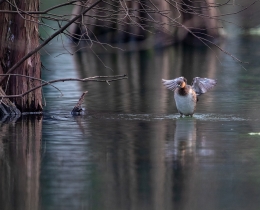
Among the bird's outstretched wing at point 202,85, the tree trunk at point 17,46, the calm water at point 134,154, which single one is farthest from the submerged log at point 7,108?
the bird's outstretched wing at point 202,85

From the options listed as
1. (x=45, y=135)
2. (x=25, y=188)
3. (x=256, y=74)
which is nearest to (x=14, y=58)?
(x=45, y=135)

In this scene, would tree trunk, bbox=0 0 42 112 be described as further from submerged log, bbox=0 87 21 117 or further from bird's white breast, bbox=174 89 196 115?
bird's white breast, bbox=174 89 196 115

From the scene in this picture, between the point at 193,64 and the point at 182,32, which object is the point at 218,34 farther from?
the point at 193,64

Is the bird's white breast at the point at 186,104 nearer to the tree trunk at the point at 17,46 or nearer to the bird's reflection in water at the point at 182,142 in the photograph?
the bird's reflection in water at the point at 182,142

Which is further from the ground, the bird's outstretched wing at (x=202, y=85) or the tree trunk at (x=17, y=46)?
the tree trunk at (x=17, y=46)

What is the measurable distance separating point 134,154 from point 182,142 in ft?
2.93

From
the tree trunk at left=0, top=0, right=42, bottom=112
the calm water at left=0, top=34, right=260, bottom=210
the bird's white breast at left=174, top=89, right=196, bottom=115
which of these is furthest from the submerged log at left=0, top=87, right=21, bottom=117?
the bird's white breast at left=174, top=89, right=196, bottom=115

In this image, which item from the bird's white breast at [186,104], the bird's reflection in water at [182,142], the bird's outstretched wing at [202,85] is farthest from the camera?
the bird's outstretched wing at [202,85]

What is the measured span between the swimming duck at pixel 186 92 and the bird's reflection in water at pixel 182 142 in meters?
0.51

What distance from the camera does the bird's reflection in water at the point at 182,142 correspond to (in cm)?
789

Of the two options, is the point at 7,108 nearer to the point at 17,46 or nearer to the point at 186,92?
the point at 17,46

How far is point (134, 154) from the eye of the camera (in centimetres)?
791

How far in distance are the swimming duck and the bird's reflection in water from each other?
0.51 m

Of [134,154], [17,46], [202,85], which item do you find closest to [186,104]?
[202,85]
